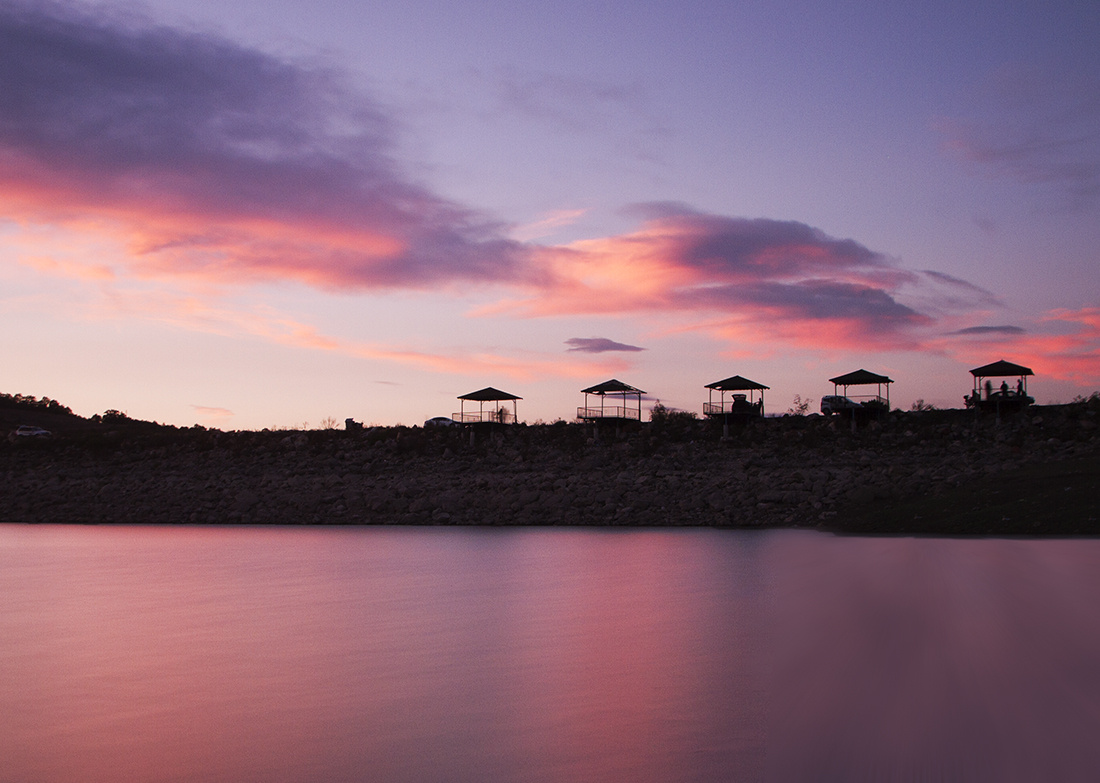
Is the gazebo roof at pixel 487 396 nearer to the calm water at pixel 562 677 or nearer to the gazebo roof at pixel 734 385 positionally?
the gazebo roof at pixel 734 385

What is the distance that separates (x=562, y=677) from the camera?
34.6ft

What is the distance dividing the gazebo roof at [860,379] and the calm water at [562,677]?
40.0 metres

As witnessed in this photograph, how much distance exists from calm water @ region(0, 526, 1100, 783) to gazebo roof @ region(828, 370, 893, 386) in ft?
131

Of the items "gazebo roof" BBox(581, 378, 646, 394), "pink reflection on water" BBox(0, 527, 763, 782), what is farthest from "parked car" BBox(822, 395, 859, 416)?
"pink reflection on water" BBox(0, 527, 763, 782)

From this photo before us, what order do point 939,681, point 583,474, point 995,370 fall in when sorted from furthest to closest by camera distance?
point 995,370 → point 583,474 → point 939,681


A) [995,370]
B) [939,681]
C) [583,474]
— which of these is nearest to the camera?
[939,681]

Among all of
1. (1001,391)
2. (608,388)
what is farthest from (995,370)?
(608,388)

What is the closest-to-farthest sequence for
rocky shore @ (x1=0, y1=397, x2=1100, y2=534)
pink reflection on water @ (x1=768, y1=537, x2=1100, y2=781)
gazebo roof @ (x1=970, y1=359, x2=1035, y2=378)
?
pink reflection on water @ (x1=768, y1=537, x2=1100, y2=781)
rocky shore @ (x1=0, y1=397, x2=1100, y2=534)
gazebo roof @ (x1=970, y1=359, x2=1035, y2=378)

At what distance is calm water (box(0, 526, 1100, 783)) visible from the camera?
7199mm

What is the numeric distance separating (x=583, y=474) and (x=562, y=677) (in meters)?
37.2

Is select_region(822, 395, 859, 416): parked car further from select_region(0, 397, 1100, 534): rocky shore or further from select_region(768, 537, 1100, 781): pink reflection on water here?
select_region(768, 537, 1100, 781): pink reflection on water

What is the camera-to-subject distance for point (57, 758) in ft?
24.6

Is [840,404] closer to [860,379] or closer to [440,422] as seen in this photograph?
[860,379]

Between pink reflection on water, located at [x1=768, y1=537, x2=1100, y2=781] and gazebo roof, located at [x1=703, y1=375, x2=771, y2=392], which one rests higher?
gazebo roof, located at [x1=703, y1=375, x2=771, y2=392]
